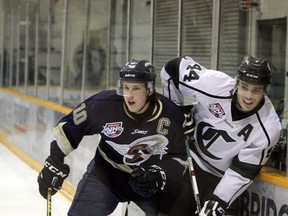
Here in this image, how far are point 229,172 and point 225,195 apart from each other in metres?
0.09

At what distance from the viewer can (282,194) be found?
7.29ft

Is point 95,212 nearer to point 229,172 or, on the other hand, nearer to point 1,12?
point 229,172

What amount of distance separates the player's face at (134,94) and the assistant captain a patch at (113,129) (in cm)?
10

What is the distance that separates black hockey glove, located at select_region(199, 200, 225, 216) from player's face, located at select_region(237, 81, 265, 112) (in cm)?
37

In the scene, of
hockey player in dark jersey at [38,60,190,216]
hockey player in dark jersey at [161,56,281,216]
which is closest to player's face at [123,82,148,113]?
hockey player in dark jersey at [38,60,190,216]

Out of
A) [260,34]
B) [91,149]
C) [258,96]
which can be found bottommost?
[91,149]

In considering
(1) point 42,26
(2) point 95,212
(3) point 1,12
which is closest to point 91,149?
(2) point 95,212

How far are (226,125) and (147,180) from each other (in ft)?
1.24

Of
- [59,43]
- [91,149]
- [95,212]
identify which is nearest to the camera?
[95,212]

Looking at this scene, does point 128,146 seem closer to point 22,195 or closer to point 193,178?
point 193,178

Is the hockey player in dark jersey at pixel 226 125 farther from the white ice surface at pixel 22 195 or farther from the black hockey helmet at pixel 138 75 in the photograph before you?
the white ice surface at pixel 22 195

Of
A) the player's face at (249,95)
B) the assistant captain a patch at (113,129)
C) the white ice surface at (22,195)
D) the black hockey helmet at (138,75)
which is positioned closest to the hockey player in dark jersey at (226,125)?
the player's face at (249,95)

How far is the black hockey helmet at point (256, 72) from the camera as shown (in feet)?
6.86

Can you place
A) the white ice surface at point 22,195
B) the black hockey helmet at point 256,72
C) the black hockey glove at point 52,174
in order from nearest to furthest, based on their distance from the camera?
the black hockey helmet at point 256,72 → the black hockey glove at point 52,174 → the white ice surface at point 22,195
